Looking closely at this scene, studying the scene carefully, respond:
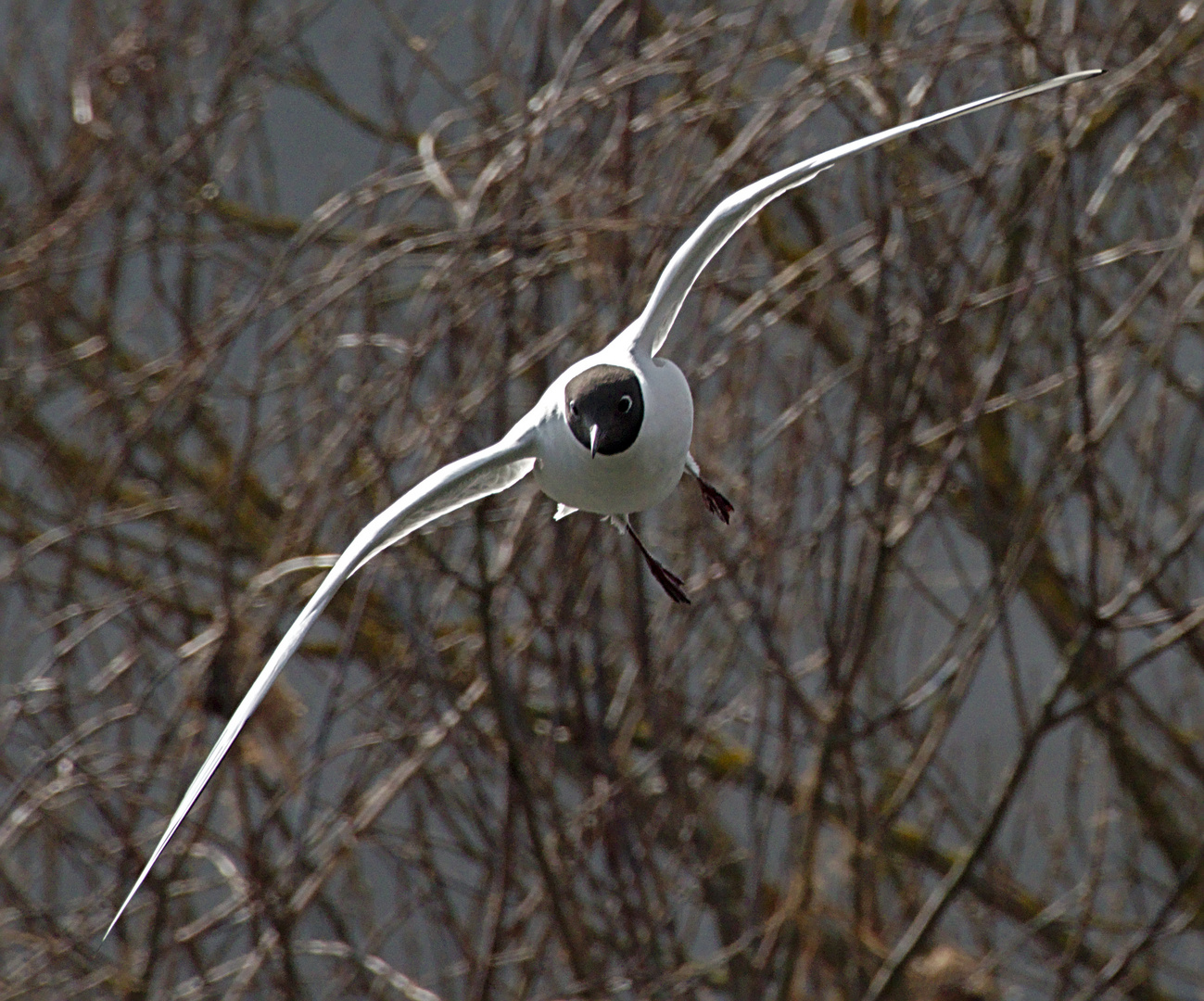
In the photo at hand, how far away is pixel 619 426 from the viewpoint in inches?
53.4

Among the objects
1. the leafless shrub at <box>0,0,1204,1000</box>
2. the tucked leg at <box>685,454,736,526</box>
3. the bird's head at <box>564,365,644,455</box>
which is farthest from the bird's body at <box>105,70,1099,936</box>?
the leafless shrub at <box>0,0,1204,1000</box>

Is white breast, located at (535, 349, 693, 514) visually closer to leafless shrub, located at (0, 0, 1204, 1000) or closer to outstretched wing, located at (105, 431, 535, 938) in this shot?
outstretched wing, located at (105, 431, 535, 938)

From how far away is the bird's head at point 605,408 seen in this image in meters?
1.34

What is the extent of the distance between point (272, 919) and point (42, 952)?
47cm

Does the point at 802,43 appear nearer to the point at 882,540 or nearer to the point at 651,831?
the point at 882,540

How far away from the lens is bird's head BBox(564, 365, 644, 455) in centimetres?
134

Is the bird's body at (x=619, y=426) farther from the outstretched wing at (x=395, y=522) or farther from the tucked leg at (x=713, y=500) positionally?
the tucked leg at (x=713, y=500)

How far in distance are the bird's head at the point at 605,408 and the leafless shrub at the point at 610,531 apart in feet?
2.01

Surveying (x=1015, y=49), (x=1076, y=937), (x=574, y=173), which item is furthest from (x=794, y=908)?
(x=1015, y=49)

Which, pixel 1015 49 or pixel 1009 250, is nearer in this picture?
pixel 1015 49

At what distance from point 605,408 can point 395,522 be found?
0.59 ft

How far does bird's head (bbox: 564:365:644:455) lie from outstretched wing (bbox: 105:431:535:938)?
0.20ft

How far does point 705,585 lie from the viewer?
2232 mm

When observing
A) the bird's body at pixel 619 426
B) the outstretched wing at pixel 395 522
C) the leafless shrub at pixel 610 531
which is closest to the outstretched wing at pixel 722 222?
the bird's body at pixel 619 426
